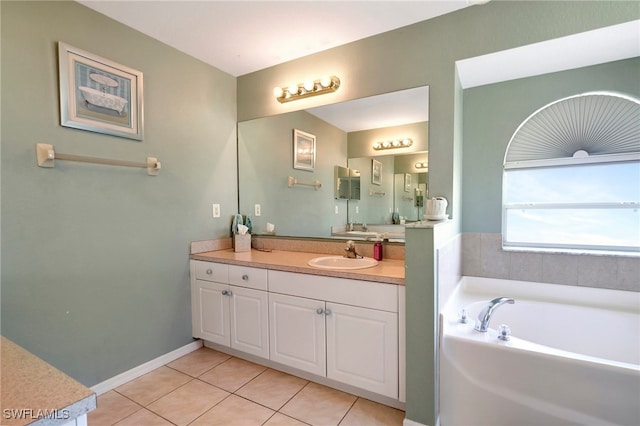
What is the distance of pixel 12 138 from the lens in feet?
5.11

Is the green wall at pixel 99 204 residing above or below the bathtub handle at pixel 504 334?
above

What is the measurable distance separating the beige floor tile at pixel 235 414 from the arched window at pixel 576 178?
2133mm

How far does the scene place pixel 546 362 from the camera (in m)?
1.29

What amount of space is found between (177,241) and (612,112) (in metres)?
3.22

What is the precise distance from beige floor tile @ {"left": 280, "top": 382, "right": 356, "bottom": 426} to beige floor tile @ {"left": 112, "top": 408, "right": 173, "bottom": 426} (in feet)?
2.17

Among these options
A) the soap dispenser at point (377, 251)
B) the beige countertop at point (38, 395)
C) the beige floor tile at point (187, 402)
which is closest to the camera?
the beige countertop at point (38, 395)

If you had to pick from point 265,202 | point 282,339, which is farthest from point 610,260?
point 265,202

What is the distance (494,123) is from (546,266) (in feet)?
3.69

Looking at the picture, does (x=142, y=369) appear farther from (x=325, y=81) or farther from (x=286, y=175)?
(x=325, y=81)

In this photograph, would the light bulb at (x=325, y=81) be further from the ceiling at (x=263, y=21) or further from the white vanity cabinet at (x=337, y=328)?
the white vanity cabinet at (x=337, y=328)

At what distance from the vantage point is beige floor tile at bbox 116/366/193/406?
6.15ft

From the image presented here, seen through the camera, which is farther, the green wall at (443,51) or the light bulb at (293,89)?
the light bulb at (293,89)

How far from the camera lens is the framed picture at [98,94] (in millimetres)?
1729

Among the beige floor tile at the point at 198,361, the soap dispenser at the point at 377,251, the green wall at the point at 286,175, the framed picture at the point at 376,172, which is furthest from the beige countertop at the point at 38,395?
the framed picture at the point at 376,172
